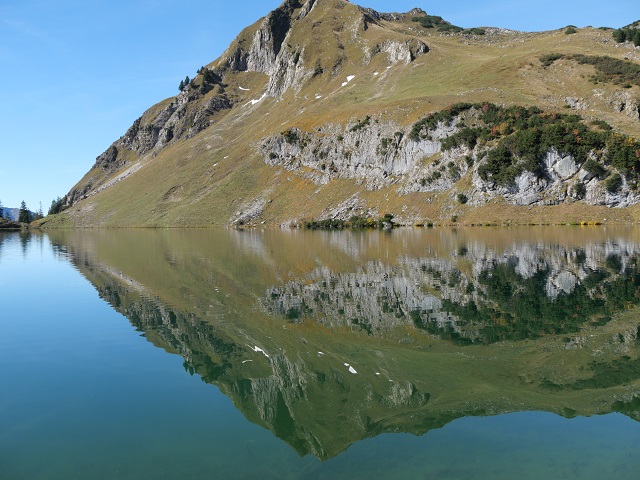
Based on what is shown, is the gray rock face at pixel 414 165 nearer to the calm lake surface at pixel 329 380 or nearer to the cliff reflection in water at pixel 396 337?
the cliff reflection in water at pixel 396 337

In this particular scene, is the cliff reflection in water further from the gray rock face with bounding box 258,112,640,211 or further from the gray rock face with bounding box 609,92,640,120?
the gray rock face with bounding box 609,92,640,120

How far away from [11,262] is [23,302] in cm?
3173

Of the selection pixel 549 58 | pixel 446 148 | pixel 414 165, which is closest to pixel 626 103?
pixel 549 58

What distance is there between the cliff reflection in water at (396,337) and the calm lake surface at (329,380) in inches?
3.6

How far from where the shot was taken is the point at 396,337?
21.1 meters

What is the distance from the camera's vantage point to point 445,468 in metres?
10.6

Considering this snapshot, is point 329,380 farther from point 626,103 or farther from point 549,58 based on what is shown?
point 549,58

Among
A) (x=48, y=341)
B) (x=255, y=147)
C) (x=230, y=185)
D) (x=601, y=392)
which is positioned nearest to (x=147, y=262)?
(x=48, y=341)

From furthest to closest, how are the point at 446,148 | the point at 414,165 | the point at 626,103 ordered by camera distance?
1. the point at 414,165
2. the point at 446,148
3. the point at 626,103

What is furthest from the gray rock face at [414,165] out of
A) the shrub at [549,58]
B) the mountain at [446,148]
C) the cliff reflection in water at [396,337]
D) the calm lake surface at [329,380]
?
the calm lake surface at [329,380]

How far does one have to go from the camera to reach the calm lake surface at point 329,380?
1103cm

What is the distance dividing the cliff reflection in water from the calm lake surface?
0.09 m

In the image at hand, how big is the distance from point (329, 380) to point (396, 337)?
19.5 feet

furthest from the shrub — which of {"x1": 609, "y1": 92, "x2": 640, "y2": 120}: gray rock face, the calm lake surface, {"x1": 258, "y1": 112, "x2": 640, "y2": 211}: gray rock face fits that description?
the calm lake surface
